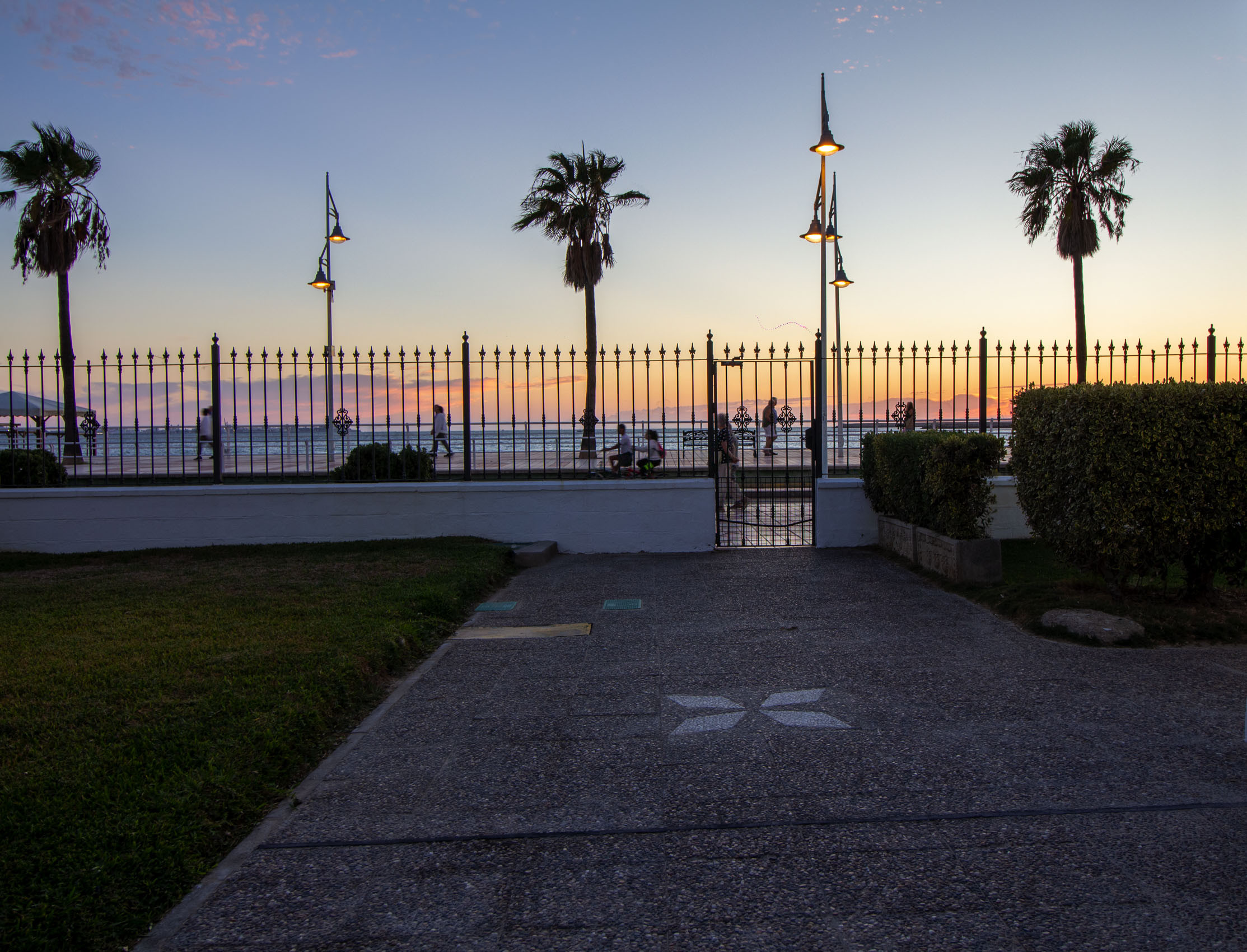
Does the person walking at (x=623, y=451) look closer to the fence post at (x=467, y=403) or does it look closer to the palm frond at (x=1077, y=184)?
the fence post at (x=467, y=403)

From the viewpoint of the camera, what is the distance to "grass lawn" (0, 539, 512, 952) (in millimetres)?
2889

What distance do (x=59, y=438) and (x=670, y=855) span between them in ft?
40.9

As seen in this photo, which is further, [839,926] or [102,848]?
[102,848]

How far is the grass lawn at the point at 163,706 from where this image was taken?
9.48 ft

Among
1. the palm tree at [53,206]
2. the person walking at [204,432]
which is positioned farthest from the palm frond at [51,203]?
the person walking at [204,432]

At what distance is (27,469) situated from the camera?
37.1 ft

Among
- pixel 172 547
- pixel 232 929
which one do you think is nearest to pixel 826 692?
pixel 232 929

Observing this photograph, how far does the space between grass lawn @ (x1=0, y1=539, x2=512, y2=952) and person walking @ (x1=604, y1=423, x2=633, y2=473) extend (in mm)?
6282

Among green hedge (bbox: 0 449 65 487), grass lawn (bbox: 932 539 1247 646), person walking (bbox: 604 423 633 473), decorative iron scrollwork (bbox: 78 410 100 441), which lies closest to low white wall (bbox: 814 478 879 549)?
grass lawn (bbox: 932 539 1247 646)

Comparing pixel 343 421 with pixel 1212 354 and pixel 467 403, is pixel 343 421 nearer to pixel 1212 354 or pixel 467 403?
pixel 467 403

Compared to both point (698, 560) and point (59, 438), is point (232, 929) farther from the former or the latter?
point (59, 438)

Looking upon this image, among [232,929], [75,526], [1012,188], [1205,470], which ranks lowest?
[232,929]

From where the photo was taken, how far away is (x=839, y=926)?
265 centimetres

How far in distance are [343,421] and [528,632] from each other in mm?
5774
